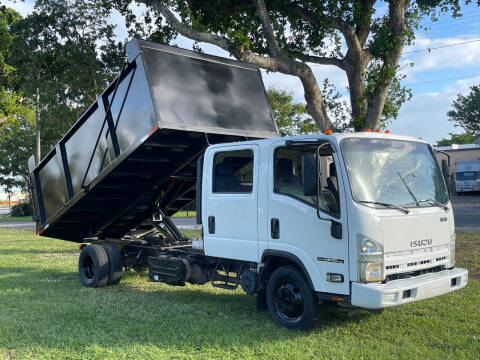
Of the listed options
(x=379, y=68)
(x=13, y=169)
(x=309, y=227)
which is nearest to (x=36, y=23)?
(x=379, y=68)

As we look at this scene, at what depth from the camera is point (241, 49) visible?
35.2 ft

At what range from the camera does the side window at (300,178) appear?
5.34m

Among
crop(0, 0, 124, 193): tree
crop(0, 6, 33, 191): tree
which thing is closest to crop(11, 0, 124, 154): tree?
crop(0, 0, 124, 193): tree

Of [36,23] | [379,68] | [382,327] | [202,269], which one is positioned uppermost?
[36,23]

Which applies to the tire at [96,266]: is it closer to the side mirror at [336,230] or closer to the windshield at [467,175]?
the side mirror at [336,230]

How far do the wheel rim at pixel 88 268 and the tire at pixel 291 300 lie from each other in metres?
4.32

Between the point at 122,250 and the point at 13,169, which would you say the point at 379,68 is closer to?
the point at 122,250

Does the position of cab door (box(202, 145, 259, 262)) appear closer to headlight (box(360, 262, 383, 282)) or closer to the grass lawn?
the grass lawn

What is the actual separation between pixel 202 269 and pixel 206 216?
94 centimetres

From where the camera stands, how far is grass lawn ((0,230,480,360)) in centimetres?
514

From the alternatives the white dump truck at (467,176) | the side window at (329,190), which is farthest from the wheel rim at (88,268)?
the white dump truck at (467,176)

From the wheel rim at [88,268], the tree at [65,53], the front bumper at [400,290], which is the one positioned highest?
the tree at [65,53]

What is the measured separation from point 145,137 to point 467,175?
124 feet

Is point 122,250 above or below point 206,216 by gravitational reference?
below
